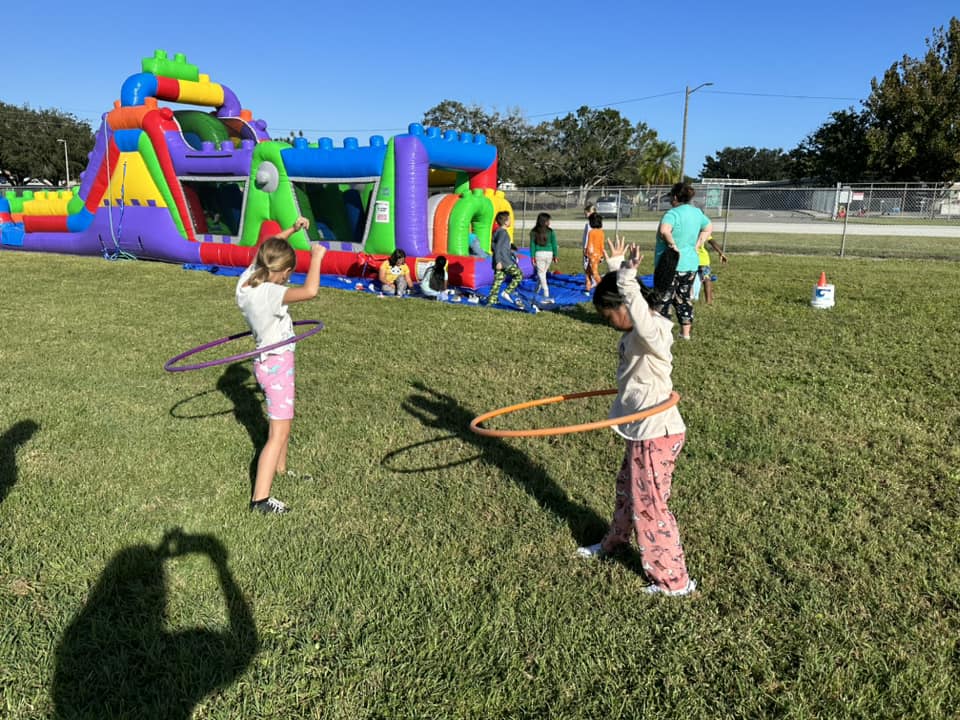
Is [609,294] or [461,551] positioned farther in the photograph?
[461,551]

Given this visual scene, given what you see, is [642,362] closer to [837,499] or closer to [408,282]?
[837,499]

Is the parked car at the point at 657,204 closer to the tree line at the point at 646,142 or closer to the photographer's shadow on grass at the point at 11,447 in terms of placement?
the tree line at the point at 646,142

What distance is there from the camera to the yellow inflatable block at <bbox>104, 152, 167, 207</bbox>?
16156 mm

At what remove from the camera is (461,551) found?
3.56m

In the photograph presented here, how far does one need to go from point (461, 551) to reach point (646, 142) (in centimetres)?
7137

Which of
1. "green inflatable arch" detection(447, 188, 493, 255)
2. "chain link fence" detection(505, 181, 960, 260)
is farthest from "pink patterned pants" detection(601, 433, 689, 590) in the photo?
"chain link fence" detection(505, 181, 960, 260)

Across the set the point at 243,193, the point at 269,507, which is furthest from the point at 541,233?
the point at 269,507

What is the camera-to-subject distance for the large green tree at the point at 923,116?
4069 cm

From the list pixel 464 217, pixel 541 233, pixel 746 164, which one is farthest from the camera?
pixel 746 164

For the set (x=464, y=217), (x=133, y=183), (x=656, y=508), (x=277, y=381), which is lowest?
(x=656, y=508)

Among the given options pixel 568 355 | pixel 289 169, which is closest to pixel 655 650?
pixel 568 355

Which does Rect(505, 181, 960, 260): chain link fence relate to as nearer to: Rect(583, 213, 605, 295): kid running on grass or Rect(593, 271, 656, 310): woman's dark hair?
Rect(583, 213, 605, 295): kid running on grass

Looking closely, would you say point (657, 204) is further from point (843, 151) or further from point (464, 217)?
point (464, 217)

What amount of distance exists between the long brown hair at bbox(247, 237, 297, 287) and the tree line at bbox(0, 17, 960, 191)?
48.3m
